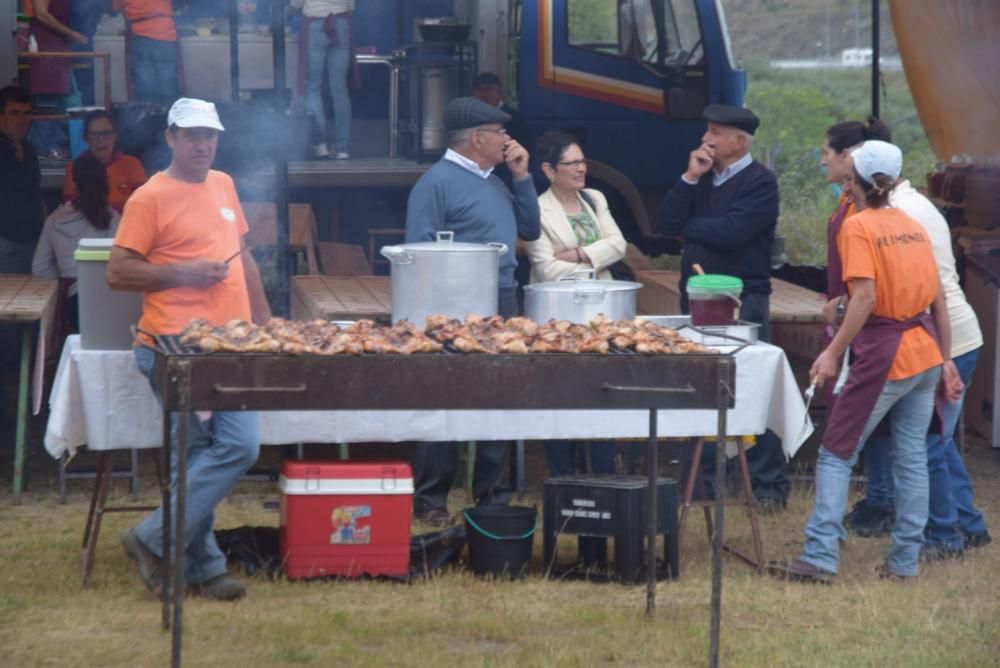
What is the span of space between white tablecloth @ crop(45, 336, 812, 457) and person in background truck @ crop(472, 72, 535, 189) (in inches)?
144

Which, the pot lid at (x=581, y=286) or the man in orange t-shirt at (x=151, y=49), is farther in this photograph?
the man in orange t-shirt at (x=151, y=49)

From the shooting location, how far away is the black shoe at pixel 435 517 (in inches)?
231

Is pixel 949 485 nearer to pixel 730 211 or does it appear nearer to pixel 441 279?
pixel 730 211

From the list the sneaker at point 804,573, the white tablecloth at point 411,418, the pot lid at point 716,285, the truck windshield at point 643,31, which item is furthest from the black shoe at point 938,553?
the truck windshield at point 643,31

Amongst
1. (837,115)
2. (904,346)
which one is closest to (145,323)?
(904,346)

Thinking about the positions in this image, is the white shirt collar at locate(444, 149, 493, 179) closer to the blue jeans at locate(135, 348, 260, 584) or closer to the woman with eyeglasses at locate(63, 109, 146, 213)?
the blue jeans at locate(135, 348, 260, 584)

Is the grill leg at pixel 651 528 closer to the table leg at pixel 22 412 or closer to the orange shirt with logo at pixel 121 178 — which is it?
the table leg at pixel 22 412

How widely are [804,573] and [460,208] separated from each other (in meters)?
1.95

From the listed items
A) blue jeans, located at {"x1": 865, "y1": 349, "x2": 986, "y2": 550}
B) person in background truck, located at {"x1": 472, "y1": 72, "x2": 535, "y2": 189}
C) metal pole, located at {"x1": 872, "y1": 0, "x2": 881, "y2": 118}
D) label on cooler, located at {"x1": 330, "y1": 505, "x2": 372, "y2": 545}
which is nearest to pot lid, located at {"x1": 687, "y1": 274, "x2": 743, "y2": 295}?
blue jeans, located at {"x1": 865, "y1": 349, "x2": 986, "y2": 550}

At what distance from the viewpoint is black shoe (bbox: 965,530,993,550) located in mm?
5578

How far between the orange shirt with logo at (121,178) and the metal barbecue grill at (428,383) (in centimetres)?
422

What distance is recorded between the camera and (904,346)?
488 centimetres

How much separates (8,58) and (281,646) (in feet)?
19.9

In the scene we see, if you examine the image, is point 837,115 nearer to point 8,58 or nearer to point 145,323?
point 8,58
